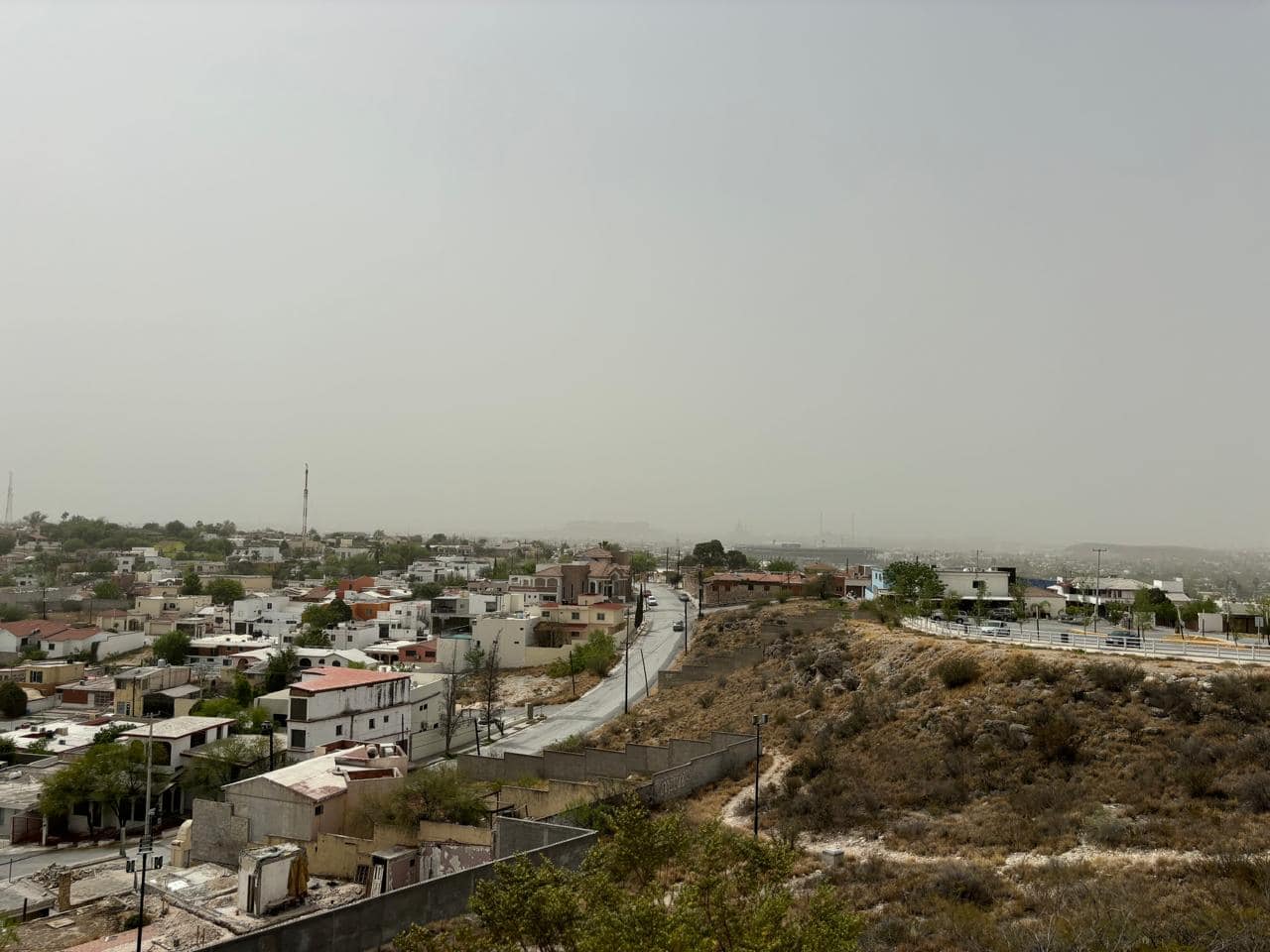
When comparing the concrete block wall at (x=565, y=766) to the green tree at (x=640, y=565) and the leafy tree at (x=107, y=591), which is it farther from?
the green tree at (x=640, y=565)

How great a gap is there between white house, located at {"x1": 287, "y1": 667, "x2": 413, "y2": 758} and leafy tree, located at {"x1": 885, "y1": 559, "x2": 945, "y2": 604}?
30.0 metres

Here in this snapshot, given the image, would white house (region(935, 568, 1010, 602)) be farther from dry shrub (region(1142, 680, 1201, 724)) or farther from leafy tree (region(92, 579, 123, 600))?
leafy tree (region(92, 579, 123, 600))

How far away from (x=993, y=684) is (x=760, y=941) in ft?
67.7

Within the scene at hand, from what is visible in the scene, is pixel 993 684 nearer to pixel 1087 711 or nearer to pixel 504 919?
pixel 1087 711

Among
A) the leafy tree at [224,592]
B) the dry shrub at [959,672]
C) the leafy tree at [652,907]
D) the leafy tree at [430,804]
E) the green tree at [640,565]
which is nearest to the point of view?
the leafy tree at [652,907]

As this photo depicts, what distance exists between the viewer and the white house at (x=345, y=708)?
39906mm

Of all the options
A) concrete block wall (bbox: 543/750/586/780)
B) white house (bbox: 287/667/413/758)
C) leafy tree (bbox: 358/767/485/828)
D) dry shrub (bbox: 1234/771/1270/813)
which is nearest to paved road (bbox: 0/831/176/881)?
white house (bbox: 287/667/413/758)

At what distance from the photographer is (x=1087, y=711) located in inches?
931

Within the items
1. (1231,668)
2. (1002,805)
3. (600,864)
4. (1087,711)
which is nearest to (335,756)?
(600,864)

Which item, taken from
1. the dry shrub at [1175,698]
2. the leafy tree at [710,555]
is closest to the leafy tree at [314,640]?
the dry shrub at [1175,698]

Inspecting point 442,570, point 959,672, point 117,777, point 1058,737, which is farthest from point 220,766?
point 442,570

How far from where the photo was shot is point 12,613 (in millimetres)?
90812

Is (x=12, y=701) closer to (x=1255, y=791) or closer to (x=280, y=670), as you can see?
(x=280, y=670)

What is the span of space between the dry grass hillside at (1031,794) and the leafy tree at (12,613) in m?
88.4
